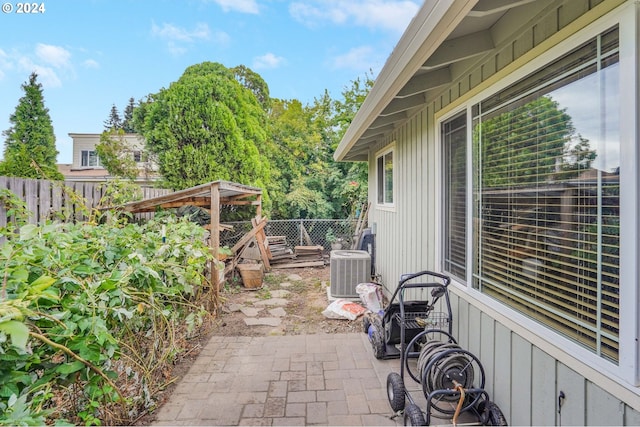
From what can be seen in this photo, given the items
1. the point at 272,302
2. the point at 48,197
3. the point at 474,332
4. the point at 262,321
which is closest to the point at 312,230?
the point at 272,302

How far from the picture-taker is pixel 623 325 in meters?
1.21

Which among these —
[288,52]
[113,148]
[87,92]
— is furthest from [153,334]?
[288,52]

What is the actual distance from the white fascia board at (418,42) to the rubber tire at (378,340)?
212 centimetres

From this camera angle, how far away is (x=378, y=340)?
3.13m

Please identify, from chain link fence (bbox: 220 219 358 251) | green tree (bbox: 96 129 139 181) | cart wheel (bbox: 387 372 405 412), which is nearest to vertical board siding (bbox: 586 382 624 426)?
cart wheel (bbox: 387 372 405 412)

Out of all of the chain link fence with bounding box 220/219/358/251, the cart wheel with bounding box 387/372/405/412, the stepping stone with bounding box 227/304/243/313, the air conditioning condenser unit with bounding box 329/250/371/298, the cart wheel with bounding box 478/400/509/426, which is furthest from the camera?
the chain link fence with bounding box 220/219/358/251

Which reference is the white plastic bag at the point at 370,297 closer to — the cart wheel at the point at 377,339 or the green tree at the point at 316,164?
the cart wheel at the point at 377,339

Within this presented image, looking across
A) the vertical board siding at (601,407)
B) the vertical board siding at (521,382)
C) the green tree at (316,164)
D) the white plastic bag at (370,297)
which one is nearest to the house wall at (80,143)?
the green tree at (316,164)

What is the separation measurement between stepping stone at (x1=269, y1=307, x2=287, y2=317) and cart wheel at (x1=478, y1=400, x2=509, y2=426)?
315 cm

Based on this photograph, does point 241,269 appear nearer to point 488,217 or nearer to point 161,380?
point 161,380

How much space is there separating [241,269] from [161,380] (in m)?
3.38

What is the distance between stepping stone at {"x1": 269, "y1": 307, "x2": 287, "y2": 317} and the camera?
471cm

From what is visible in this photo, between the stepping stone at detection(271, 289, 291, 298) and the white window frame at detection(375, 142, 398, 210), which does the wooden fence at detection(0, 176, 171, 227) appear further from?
the white window frame at detection(375, 142, 398, 210)

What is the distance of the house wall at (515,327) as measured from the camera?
1.35 m
